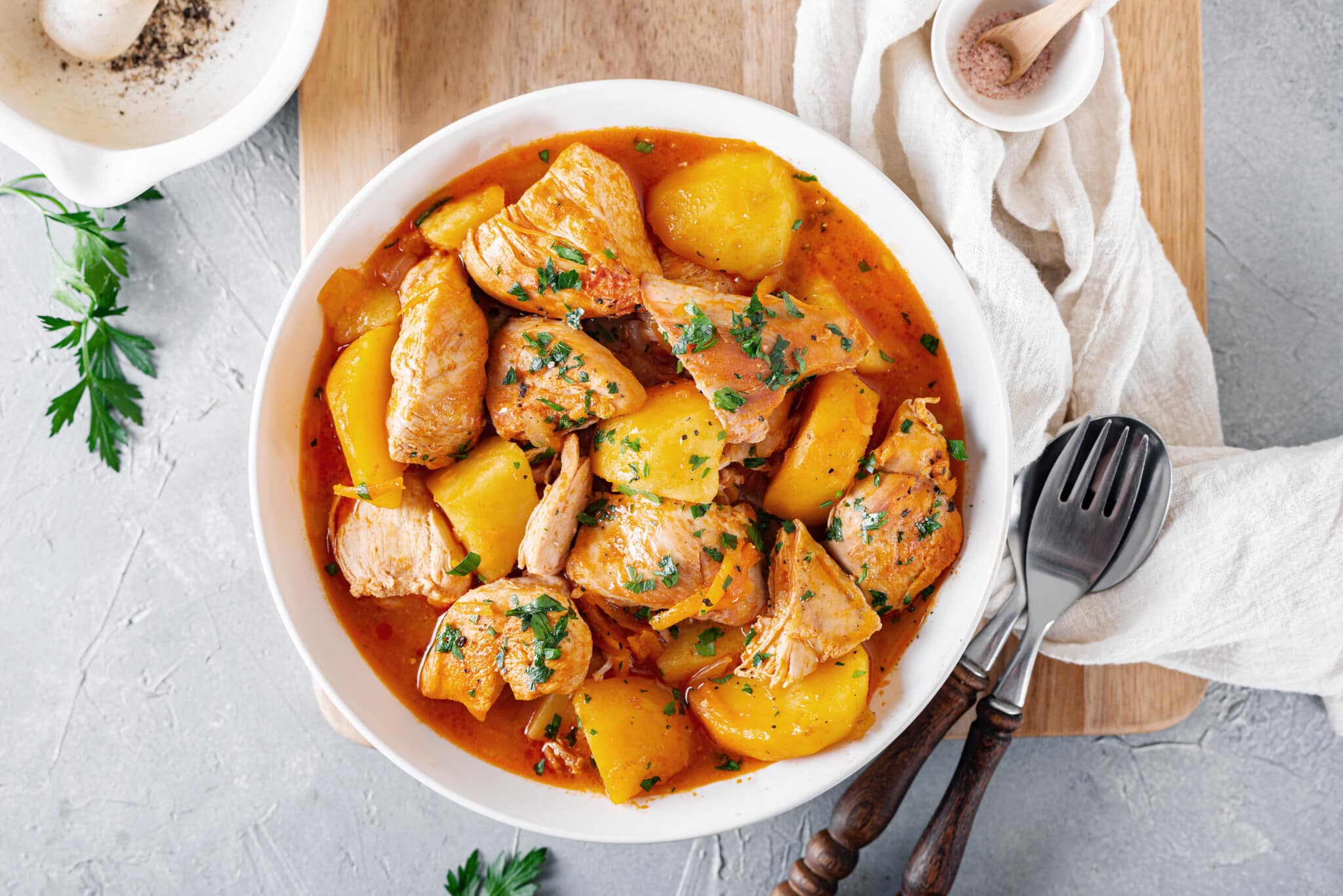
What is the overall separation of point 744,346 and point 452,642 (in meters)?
1.07

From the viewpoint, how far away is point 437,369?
2277mm

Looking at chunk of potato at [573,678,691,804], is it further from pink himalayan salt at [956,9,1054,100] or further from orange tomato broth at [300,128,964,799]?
pink himalayan salt at [956,9,1054,100]

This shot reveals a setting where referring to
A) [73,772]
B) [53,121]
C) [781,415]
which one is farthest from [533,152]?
[73,772]

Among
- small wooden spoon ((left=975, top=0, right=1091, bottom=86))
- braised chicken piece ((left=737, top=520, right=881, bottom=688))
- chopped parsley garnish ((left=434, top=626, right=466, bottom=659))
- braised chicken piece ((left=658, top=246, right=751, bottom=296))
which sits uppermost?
small wooden spoon ((left=975, top=0, right=1091, bottom=86))

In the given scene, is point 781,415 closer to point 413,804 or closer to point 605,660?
point 605,660

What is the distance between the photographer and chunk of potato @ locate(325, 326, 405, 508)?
2.40 metres

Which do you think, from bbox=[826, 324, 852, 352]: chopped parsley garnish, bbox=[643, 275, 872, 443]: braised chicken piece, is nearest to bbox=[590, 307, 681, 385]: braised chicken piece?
bbox=[643, 275, 872, 443]: braised chicken piece

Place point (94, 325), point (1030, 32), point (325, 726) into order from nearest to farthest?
1. point (1030, 32)
2. point (94, 325)
3. point (325, 726)

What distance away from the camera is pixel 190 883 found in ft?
10.5

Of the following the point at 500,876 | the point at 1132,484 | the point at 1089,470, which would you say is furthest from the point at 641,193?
the point at 500,876

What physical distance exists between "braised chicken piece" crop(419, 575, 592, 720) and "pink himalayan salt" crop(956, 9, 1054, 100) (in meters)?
1.82

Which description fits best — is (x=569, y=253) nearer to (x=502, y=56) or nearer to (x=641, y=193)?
(x=641, y=193)

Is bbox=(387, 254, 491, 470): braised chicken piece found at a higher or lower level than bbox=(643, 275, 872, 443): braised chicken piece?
lower

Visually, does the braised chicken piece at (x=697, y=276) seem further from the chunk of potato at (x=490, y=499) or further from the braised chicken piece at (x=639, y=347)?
the chunk of potato at (x=490, y=499)
